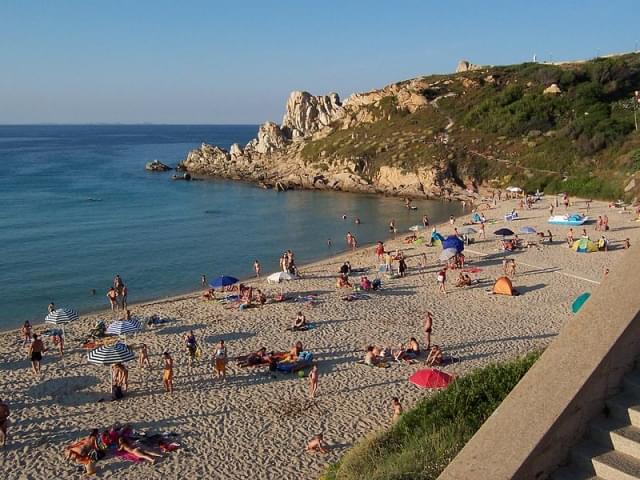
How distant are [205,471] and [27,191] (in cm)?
5857

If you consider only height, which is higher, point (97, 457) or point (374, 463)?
point (374, 463)

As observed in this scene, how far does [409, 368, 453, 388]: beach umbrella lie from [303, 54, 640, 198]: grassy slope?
33.9 metres

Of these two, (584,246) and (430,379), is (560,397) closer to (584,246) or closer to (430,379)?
(430,379)

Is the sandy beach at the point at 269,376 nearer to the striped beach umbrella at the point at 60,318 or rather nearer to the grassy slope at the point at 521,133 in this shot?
the striped beach umbrella at the point at 60,318

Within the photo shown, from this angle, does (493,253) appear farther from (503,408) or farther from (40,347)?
(503,408)

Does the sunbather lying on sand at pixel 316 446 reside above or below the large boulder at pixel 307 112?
below

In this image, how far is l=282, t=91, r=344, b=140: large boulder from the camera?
87000 mm

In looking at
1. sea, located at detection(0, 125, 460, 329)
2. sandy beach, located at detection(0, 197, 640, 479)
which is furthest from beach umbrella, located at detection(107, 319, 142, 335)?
sea, located at detection(0, 125, 460, 329)

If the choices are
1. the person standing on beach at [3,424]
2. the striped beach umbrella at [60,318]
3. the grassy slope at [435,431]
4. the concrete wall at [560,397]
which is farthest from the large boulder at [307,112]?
the concrete wall at [560,397]

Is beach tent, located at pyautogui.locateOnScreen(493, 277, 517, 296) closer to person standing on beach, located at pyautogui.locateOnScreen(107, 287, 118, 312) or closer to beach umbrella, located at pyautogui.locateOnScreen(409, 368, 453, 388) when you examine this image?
beach umbrella, located at pyautogui.locateOnScreen(409, 368, 453, 388)

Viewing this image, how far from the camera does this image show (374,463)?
6.40 m

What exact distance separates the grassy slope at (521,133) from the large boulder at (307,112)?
14365 millimetres

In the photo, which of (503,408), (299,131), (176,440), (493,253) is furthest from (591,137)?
(503,408)

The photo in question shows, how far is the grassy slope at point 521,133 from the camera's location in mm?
49188
